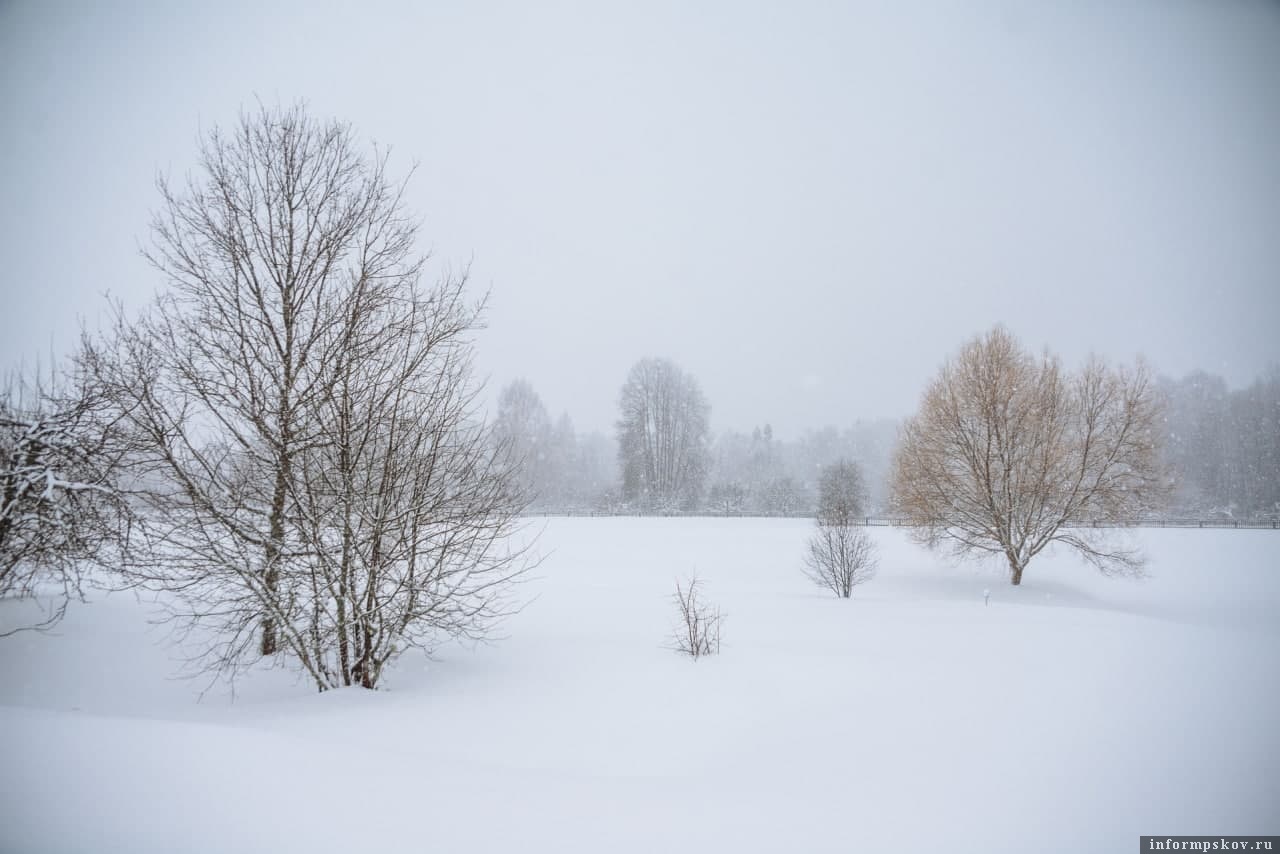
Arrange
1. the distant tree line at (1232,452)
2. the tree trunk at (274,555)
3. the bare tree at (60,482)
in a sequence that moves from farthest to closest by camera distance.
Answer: the distant tree line at (1232,452) < the tree trunk at (274,555) < the bare tree at (60,482)

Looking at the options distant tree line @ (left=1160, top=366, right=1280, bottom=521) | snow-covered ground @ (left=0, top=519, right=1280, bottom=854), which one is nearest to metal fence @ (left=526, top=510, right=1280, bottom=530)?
distant tree line @ (left=1160, top=366, right=1280, bottom=521)

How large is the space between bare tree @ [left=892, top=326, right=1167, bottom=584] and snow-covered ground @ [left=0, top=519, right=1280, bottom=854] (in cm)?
841

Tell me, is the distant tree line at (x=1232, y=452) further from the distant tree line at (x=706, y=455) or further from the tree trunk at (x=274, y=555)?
the tree trunk at (x=274, y=555)

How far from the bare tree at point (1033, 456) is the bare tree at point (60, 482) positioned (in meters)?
21.2

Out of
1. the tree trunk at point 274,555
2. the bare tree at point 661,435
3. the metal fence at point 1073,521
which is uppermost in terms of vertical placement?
the bare tree at point 661,435

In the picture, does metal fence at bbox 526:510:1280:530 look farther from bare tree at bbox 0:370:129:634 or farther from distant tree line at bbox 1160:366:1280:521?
bare tree at bbox 0:370:129:634

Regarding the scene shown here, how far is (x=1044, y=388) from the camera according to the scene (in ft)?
60.1

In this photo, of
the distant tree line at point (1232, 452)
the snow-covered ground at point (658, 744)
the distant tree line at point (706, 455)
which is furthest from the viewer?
the distant tree line at point (706, 455)

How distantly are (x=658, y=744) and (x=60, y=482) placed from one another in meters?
6.83

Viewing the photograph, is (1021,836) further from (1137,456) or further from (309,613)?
(1137,456)

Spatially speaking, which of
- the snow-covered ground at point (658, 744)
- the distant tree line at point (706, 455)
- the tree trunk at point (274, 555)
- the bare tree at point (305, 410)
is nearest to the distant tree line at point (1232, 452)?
the distant tree line at point (706, 455)

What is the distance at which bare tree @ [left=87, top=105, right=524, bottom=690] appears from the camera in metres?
6.25

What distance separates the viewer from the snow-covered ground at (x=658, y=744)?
338 cm

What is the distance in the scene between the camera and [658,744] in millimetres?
5078
